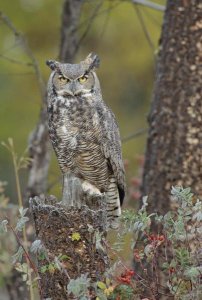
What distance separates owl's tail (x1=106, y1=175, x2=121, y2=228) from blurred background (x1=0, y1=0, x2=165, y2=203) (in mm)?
6548

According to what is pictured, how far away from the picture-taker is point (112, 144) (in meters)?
6.59

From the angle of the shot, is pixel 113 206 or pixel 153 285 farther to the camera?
pixel 113 206

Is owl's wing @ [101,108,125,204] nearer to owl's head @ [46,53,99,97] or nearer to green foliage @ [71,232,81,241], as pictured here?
owl's head @ [46,53,99,97]

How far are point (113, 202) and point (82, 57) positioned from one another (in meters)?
8.77

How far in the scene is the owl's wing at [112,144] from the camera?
21.4 ft

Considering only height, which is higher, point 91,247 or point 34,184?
point 91,247

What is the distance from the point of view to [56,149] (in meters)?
6.56

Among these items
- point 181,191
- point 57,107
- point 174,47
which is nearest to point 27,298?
point 57,107

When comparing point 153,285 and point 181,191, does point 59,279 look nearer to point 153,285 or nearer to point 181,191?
point 153,285

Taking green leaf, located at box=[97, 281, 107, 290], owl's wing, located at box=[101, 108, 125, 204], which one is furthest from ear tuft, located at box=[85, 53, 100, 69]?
green leaf, located at box=[97, 281, 107, 290]

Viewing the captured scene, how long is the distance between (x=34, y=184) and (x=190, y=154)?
5.01 feet

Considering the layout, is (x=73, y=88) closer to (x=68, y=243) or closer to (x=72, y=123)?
(x=72, y=123)

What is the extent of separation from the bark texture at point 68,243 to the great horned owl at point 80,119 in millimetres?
1763

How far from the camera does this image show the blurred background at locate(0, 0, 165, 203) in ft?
49.7
